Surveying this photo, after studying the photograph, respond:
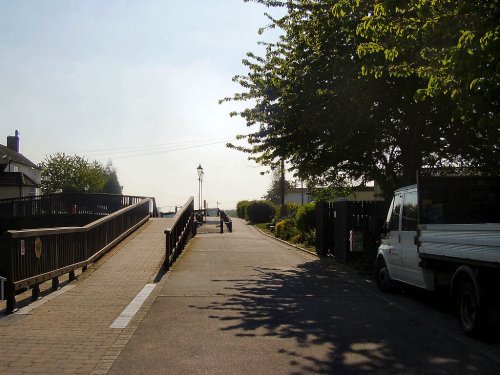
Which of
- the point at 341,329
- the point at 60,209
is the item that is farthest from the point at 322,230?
the point at 60,209

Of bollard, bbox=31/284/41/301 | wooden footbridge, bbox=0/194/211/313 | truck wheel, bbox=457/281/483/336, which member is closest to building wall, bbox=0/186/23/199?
wooden footbridge, bbox=0/194/211/313

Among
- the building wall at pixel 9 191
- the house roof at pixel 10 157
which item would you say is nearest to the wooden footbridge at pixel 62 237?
the building wall at pixel 9 191

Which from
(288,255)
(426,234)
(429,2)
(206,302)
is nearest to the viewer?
(429,2)

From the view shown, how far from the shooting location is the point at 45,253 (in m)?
9.80

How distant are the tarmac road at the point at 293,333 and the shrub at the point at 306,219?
42.0ft

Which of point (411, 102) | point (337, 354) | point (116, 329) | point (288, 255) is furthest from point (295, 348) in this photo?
point (288, 255)

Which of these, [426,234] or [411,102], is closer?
[426,234]

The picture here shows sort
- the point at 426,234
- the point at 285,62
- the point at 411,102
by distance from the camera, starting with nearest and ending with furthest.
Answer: the point at 426,234, the point at 411,102, the point at 285,62

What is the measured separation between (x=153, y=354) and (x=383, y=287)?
597cm

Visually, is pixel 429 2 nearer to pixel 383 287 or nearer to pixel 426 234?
pixel 426 234

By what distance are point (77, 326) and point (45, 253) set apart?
2679 mm

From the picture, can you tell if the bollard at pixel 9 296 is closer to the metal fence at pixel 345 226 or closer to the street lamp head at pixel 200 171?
the metal fence at pixel 345 226

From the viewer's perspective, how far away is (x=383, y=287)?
A: 10938mm

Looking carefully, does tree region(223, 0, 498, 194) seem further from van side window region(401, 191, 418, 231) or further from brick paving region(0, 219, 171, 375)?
brick paving region(0, 219, 171, 375)
